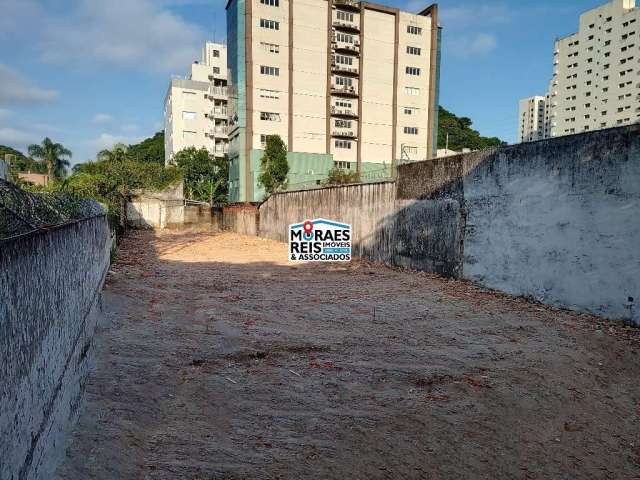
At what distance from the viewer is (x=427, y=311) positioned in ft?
25.5

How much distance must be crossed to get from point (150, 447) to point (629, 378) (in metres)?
5.45

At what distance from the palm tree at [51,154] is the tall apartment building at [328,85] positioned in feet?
62.7

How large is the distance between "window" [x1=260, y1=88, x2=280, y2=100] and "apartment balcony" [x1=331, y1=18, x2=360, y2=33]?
910 cm

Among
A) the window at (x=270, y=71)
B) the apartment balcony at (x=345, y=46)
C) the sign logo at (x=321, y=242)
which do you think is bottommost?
the sign logo at (x=321, y=242)

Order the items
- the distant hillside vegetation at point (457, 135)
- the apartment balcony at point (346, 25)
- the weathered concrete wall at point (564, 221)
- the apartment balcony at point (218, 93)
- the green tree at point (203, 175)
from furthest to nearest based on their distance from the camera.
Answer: the distant hillside vegetation at point (457, 135)
the apartment balcony at point (218, 93)
the green tree at point (203, 175)
the apartment balcony at point (346, 25)
the weathered concrete wall at point (564, 221)

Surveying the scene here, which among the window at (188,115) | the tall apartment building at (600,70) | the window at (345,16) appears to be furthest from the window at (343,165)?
the tall apartment building at (600,70)

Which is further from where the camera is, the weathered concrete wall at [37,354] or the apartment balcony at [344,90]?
the apartment balcony at [344,90]

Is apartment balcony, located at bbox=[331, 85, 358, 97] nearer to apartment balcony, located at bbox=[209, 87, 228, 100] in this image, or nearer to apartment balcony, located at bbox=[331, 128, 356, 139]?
apartment balcony, located at bbox=[331, 128, 356, 139]

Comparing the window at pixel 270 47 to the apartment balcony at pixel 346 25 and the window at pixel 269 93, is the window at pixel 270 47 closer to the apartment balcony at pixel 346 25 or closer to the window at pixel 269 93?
the window at pixel 269 93

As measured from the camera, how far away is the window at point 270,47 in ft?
114

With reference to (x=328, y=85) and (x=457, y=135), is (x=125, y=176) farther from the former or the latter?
(x=457, y=135)

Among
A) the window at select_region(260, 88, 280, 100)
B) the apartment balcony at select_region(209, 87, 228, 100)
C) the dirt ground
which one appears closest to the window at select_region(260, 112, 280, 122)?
the window at select_region(260, 88, 280, 100)

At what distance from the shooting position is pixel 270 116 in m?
35.8

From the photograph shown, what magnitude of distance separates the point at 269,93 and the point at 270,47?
12.7 feet
